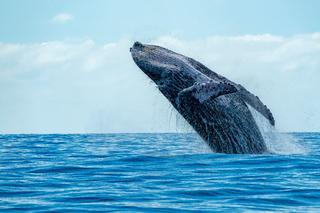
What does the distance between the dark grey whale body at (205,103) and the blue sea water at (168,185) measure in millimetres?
785

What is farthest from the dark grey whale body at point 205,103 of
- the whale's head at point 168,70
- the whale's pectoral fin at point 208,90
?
the whale's pectoral fin at point 208,90

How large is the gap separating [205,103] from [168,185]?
207 inches

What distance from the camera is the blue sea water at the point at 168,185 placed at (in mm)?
8758

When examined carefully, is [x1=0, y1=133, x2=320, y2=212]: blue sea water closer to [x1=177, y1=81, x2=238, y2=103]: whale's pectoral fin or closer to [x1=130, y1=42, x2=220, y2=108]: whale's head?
[x1=177, y1=81, x2=238, y2=103]: whale's pectoral fin

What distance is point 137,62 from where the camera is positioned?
15.5 meters

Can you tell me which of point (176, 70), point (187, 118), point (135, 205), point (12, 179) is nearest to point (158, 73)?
point (176, 70)

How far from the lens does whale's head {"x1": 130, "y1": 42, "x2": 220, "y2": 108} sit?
50.2 ft

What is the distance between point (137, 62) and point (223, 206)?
24.2 feet

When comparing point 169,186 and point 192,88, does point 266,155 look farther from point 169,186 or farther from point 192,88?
point 169,186

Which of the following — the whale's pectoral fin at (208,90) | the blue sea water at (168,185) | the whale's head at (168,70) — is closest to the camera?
the blue sea water at (168,185)

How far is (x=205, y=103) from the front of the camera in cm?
1548

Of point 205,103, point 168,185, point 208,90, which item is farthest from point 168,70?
point 168,185

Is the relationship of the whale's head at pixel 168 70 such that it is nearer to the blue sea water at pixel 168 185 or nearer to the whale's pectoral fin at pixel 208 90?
the whale's pectoral fin at pixel 208 90

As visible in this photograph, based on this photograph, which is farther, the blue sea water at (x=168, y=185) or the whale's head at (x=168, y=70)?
the whale's head at (x=168, y=70)
